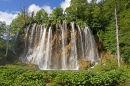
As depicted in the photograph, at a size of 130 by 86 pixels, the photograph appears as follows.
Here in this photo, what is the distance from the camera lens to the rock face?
30.5 m

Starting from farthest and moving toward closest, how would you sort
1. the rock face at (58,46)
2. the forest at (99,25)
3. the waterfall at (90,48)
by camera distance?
the waterfall at (90,48), the rock face at (58,46), the forest at (99,25)

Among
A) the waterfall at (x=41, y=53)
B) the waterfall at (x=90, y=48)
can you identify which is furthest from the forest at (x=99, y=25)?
the waterfall at (x=41, y=53)

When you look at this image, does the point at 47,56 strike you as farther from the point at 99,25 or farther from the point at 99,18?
the point at 99,18

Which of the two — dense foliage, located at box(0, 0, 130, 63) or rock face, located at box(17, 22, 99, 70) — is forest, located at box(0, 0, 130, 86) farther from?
Answer: rock face, located at box(17, 22, 99, 70)

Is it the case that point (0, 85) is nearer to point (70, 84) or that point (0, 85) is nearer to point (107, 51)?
point (70, 84)

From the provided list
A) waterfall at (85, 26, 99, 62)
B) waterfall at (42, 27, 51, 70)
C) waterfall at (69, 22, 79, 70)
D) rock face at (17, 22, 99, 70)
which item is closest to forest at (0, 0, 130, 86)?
waterfall at (85, 26, 99, 62)

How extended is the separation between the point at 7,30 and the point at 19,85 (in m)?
29.9

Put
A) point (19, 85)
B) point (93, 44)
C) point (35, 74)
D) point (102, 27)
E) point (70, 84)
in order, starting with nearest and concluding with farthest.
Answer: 1. point (19, 85)
2. point (70, 84)
3. point (35, 74)
4. point (93, 44)
5. point (102, 27)

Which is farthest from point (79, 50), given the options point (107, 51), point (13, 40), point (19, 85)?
point (19, 85)

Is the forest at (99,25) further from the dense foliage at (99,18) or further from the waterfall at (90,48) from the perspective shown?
the waterfall at (90,48)

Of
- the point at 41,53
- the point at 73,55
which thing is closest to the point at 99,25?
the point at 73,55

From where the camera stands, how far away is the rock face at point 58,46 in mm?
30531

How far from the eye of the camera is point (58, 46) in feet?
103

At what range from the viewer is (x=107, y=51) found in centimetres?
3105
